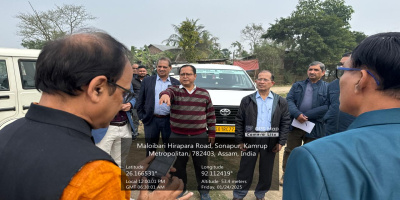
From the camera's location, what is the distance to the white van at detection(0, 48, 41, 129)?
11.4ft

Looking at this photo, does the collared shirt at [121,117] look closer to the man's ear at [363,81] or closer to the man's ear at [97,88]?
the man's ear at [97,88]

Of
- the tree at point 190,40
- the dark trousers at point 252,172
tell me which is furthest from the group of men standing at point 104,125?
the tree at point 190,40

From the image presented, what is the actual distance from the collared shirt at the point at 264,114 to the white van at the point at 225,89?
1143 mm

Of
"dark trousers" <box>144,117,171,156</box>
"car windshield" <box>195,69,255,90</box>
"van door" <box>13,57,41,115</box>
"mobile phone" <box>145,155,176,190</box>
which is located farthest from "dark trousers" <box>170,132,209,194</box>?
"van door" <box>13,57,41,115</box>

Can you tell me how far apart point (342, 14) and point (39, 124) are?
5054 centimetres

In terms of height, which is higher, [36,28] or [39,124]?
[36,28]

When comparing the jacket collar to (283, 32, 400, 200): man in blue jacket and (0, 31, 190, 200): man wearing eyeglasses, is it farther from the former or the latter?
(0, 31, 190, 200): man wearing eyeglasses

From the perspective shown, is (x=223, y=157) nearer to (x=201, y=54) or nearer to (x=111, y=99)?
(x=111, y=99)

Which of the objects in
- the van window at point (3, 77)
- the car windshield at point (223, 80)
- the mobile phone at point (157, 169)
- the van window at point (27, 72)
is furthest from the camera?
the car windshield at point (223, 80)

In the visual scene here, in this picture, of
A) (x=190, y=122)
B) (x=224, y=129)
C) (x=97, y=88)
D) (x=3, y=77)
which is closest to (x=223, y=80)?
(x=224, y=129)

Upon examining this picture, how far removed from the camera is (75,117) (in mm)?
769

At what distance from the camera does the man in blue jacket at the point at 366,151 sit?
63 centimetres

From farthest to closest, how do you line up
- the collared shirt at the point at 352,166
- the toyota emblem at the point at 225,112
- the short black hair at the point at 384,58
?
the toyota emblem at the point at 225,112 → the short black hair at the point at 384,58 → the collared shirt at the point at 352,166

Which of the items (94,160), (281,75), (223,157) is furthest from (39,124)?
(281,75)
